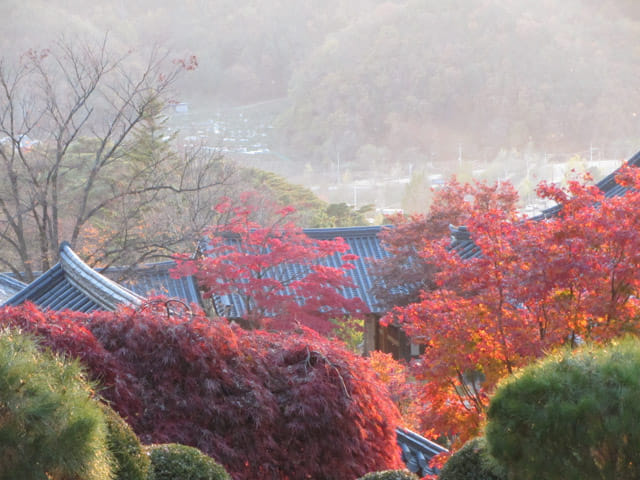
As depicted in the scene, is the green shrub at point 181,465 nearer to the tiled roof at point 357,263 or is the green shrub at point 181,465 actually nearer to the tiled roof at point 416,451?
the tiled roof at point 416,451

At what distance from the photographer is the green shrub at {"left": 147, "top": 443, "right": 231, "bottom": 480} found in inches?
157

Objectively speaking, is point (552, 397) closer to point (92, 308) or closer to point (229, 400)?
point (229, 400)

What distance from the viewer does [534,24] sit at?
57344 mm

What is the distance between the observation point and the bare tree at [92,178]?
18.9 meters

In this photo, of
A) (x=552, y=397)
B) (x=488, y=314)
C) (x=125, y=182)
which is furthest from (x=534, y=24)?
(x=552, y=397)

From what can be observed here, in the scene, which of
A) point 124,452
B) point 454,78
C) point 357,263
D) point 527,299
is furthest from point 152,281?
point 454,78

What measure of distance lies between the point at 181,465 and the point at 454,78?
55.3m

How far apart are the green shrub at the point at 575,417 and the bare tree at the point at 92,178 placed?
1580 centimetres

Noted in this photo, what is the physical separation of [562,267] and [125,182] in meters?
26.0

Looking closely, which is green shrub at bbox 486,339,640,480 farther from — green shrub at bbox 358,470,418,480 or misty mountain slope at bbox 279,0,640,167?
misty mountain slope at bbox 279,0,640,167

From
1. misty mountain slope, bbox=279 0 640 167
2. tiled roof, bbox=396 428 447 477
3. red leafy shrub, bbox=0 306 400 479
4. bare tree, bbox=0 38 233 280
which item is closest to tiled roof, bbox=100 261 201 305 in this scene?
bare tree, bbox=0 38 233 280

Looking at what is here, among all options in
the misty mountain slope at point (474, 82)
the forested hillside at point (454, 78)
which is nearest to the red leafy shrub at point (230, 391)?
the forested hillside at point (454, 78)

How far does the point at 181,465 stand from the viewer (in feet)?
13.2

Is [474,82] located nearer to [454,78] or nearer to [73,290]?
[454,78]
